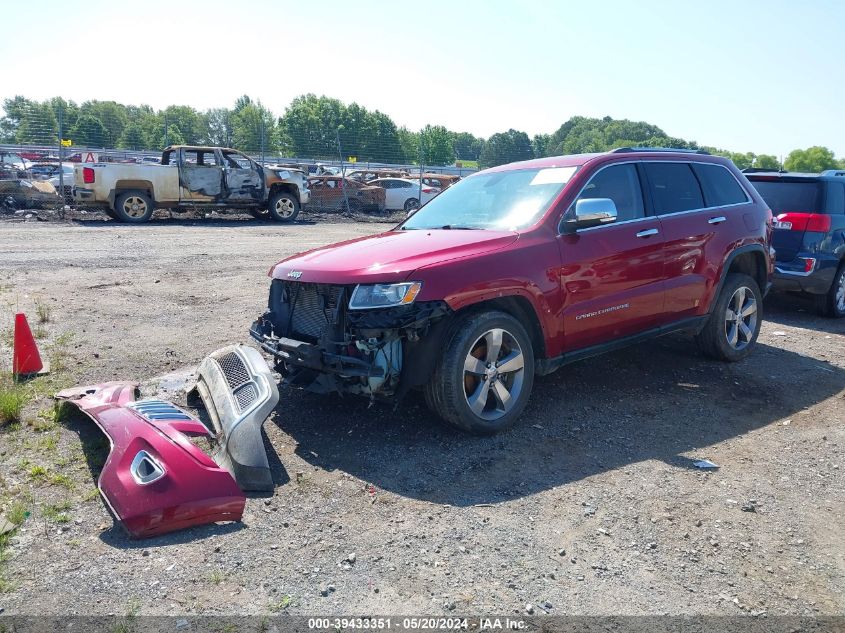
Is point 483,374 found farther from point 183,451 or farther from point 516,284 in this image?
point 183,451

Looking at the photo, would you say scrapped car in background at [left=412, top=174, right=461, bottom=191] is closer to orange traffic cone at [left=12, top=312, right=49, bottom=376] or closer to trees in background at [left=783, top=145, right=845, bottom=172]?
orange traffic cone at [left=12, top=312, right=49, bottom=376]

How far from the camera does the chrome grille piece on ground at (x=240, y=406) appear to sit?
12.8 ft

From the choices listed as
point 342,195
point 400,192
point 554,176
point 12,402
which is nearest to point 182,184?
point 342,195

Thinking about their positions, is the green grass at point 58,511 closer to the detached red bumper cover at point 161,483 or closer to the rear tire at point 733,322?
the detached red bumper cover at point 161,483

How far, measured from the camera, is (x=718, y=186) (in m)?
6.43

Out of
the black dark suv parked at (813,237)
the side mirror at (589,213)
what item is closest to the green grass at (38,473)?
the side mirror at (589,213)

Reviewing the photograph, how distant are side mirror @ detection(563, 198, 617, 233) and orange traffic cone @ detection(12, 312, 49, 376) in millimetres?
4305

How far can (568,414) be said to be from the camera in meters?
5.18

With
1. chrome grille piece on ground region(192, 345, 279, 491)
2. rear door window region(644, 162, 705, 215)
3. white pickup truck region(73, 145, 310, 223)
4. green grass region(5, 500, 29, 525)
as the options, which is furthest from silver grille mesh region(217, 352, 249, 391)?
white pickup truck region(73, 145, 310, 223)

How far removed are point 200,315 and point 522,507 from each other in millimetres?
5308

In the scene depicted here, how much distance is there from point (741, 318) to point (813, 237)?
267cm

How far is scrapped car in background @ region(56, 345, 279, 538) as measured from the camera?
11.3 ft

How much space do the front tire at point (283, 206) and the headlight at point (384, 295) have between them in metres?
16.4

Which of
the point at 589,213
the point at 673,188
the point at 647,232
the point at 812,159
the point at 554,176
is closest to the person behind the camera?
the point at 589,213
